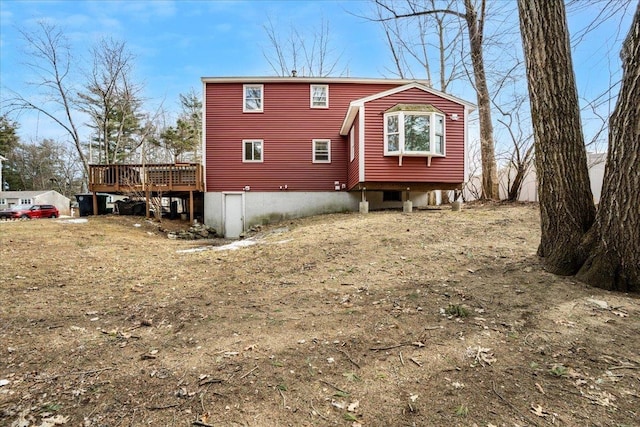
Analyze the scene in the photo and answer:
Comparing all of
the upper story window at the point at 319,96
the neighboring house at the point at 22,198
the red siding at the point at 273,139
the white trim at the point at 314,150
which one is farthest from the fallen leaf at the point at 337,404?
the neighboring house at the point at 22,198

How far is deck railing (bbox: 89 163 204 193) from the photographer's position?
13.3 metres

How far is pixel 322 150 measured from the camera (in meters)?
13.8

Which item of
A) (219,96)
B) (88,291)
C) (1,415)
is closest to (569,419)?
(1,415)

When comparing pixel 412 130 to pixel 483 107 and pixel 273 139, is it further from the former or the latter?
pixel 273 139

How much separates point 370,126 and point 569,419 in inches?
380

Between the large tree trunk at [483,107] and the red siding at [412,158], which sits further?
the large tree trunk at [483,107]

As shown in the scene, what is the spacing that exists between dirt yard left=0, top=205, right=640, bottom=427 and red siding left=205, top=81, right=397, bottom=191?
8.93 m

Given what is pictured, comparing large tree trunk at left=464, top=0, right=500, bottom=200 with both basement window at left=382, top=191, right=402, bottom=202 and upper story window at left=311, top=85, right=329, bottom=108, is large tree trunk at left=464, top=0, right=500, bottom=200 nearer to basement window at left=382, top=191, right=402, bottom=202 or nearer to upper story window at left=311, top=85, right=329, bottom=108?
basement window at left=382, top=191, right=402, bottom=202

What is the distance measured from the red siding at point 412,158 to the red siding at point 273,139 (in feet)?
10.2

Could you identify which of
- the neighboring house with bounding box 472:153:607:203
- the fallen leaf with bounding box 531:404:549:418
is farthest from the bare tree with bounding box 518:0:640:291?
the neighboring house with bounding box 472:153:607:203

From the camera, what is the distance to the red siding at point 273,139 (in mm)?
13602

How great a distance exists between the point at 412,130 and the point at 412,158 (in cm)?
89

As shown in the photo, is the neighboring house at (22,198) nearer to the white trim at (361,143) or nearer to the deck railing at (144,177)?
the deck railing at (144,177)

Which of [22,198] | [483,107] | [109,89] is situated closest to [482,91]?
[483,107]
